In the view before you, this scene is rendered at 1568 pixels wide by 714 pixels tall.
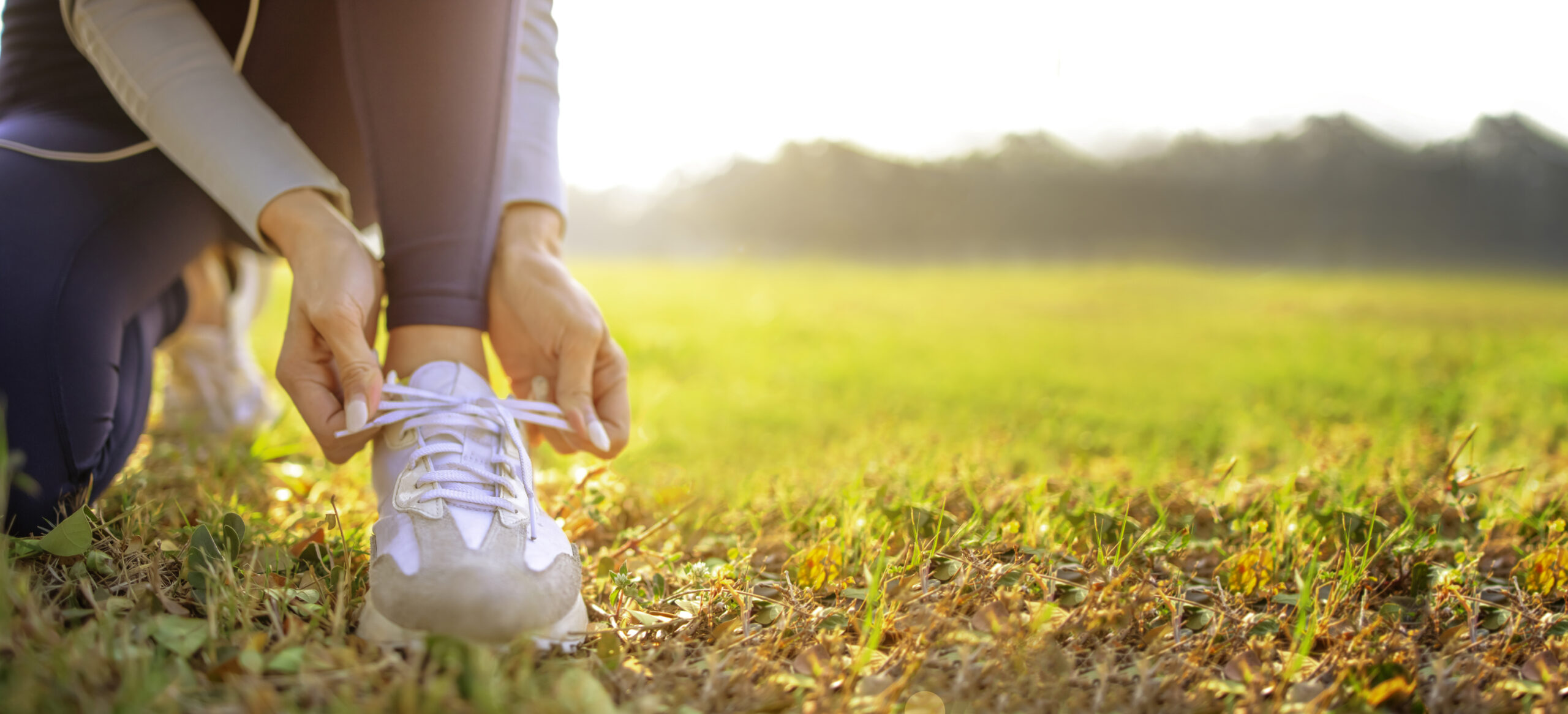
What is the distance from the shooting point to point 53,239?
1344mm

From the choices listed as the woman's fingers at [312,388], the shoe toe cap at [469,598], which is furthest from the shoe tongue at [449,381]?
the shoe toe cap at [469,598]

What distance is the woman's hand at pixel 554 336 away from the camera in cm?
136

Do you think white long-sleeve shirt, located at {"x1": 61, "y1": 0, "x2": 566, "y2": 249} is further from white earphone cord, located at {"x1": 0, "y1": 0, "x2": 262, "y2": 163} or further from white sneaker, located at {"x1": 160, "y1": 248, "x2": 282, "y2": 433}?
white sneaker, located at {"x1": 160, "y1": 248, "x2": 282, "y2": 433}

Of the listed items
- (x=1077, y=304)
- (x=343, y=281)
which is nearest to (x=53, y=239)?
(x=343, y=281)

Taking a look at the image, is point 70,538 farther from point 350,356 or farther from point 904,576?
point 904,576

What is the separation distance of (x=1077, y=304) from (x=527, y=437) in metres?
7.68

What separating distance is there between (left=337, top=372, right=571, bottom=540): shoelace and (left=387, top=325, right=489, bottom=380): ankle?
0.05 m

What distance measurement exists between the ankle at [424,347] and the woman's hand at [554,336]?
3.6 inches

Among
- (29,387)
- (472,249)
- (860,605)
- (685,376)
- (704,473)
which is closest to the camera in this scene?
(860,605)

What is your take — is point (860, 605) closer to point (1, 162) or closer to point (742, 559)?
point (742, 559)

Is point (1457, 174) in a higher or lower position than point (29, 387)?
higher

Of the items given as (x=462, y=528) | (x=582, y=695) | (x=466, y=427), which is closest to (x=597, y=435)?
(x=466, y=427)

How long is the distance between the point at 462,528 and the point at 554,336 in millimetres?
417

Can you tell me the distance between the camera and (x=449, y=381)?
130 cm
